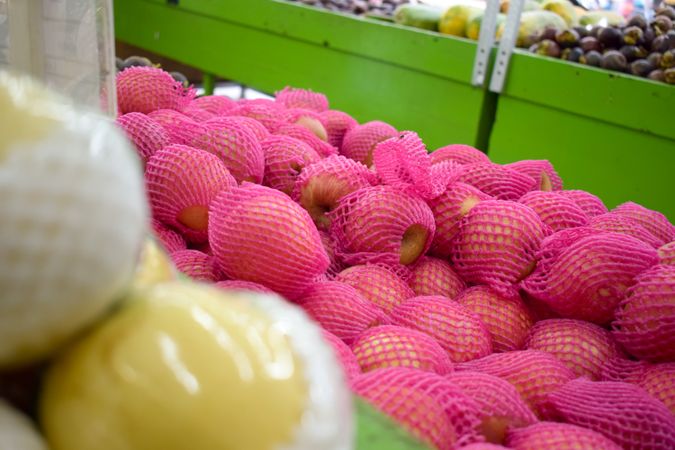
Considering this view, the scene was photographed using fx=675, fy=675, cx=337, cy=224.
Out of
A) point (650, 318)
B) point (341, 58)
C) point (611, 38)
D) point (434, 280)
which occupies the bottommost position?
point (341, 58)

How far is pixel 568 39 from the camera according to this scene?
3.94 m

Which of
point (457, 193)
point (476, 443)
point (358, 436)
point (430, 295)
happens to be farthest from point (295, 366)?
point (457, 193)

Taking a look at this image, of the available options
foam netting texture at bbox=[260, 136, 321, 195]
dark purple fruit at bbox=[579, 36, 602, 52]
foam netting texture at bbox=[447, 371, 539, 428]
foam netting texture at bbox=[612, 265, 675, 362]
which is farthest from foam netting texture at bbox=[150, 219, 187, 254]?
dark purple fruit at bbox=[579, 36, 602, 52]

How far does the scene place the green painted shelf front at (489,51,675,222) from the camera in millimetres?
3350

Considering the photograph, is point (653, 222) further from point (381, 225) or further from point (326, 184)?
point (326, 184)

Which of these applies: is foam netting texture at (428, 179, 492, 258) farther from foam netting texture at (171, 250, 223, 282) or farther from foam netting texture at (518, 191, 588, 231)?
foam netting texture at (171, 250, 223, 282)

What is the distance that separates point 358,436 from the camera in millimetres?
737

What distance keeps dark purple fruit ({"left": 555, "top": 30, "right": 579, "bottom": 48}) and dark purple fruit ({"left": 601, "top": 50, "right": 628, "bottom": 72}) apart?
0.32 m

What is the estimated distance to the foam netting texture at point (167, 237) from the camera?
62.7 inches

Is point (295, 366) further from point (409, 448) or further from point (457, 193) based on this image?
point (457, 193)

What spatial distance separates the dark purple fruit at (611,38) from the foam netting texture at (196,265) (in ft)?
10.3

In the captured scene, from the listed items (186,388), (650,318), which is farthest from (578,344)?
(186,388)

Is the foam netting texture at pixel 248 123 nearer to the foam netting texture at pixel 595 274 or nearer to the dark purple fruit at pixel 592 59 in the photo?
the foam netting texture at pixel 595 274

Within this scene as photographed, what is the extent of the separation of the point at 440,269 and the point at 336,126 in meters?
0.92
